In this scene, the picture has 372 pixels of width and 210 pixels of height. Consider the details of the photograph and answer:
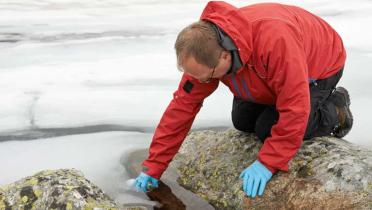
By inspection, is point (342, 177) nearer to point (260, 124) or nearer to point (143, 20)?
point (260, 124)

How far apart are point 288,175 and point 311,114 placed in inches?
18.7

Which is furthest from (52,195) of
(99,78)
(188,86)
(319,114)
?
(99,78)

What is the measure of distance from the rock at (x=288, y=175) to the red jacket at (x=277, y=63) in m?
0.15

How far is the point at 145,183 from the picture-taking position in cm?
302

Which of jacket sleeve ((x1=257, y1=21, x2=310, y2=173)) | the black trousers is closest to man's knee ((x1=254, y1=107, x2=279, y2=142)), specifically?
the black trousers

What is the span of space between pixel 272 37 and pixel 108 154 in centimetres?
169

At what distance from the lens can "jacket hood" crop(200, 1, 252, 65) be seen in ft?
7.72

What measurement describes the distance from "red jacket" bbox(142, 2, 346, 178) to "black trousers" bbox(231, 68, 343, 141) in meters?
0.08

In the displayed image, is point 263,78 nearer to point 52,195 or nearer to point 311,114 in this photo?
point 311,114

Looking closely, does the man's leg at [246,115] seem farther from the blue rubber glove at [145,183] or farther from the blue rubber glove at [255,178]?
the blue rubber glove at [145,183]

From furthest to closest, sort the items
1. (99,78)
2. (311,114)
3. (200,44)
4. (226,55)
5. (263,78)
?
(99,78) → (311,114) → (263,78) → (226,55) → (200,44)

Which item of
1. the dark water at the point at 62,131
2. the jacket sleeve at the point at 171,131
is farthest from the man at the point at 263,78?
the dark water at the point at 62,131

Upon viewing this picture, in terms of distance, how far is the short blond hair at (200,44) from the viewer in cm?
228

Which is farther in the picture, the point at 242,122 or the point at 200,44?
the point at 242,122
